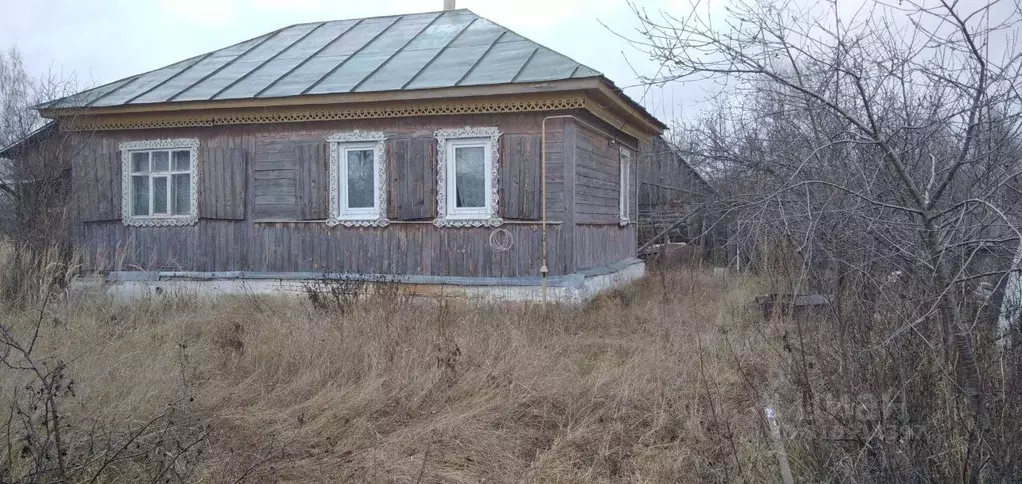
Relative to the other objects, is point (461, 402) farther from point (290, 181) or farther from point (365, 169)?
point (290, 181)

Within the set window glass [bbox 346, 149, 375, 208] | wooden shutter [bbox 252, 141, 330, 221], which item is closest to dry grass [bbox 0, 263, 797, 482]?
window glass [bbox 346, 149, 375, 208]

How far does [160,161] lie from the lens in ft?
36.7

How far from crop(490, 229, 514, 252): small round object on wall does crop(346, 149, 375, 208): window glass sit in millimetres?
1828

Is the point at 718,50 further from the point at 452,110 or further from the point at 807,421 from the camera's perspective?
the point at 452,110

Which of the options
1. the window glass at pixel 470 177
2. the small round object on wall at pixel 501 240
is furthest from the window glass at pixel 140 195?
the small round object on wall at pixel 501 240

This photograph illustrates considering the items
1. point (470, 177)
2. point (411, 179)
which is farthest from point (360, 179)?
point (470, 177)

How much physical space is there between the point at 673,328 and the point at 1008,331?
12.6 ft

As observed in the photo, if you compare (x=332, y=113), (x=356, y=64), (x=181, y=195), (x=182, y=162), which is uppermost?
(x=356, y=64)

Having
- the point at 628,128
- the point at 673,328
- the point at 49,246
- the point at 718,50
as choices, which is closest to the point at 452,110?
the point at 628,128

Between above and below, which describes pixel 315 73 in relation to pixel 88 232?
above

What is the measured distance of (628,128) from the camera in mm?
11812

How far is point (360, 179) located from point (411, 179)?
815 mm

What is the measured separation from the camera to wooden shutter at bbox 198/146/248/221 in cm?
1075

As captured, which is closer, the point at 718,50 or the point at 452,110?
the point at 718,50
